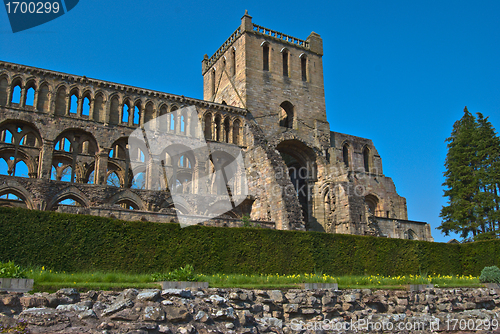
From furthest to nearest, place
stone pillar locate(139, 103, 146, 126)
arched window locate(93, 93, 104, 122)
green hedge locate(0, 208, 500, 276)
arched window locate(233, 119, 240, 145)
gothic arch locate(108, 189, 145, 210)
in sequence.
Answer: arched window locate(233, 119, 240, 145)
stone pillar locate(139, 103, 146, 126)
arched window locate(93, 93, 104, 122)
gothic arch locate(108, 189, 145, 210)
green hedge locate(0, 208, 500, 276)

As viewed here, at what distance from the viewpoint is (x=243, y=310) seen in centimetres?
1156

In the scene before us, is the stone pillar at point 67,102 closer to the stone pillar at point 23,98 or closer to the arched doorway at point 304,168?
the stone pillar at point 23,98

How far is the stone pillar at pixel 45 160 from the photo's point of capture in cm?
2705

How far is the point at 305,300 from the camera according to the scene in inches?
511

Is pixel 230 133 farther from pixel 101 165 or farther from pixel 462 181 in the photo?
pixel 462 181

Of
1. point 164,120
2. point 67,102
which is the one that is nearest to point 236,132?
point 164,120

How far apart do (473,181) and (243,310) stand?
103ft

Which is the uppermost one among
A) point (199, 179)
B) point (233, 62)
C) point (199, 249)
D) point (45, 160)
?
point (233, 62)

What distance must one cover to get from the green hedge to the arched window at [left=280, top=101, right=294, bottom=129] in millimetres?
17616

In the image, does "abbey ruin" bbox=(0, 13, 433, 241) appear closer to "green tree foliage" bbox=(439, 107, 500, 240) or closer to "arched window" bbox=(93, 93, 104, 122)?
"arched window" bbox=(93, 93, 104, 122)

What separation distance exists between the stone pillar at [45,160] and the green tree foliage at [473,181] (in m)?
31.1

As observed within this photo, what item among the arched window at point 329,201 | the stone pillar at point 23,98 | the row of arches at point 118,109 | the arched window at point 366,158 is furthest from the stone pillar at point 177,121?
the arched window at point 366,158

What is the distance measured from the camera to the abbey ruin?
88.8ft

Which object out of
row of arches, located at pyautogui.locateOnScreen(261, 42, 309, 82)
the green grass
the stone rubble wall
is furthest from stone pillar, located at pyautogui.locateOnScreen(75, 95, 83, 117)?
the stone rubble wall
